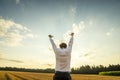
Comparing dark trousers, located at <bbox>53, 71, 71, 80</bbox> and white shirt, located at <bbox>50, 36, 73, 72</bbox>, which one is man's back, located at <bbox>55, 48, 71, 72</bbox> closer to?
white shirt, located at <bbox>50, 36, 73, 72</bbox>

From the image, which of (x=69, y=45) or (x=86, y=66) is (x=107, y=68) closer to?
(x=86, y=66)

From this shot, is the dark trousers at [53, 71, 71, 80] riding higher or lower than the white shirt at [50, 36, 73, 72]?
lower

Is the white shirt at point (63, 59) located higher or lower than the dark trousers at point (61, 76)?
higher

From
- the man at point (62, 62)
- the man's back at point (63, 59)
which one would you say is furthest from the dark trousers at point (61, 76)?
the man's back at point (63, 59)

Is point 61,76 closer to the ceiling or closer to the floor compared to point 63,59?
closer to the floor

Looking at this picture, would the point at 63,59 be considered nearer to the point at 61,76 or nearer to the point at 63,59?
the point at 63,59

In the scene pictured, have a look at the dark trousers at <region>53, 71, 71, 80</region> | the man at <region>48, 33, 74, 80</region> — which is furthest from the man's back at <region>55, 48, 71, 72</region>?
the dark trousers at <region>53, 71, 71, 80</region>

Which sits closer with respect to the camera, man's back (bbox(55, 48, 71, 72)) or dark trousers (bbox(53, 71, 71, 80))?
dark trousers (bbox(53, 71, 71, 80))

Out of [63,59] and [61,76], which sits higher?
[63,59]

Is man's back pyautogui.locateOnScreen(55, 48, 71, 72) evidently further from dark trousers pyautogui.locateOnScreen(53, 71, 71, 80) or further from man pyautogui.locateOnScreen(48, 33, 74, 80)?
dark trousers pyautogui.locateOnScreen(53, 71, 71, 80)

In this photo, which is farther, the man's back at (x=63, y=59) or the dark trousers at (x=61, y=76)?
the man's back at (x=63, y=59)

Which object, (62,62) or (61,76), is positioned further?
(62,62)

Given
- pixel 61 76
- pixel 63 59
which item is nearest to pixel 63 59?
pixel 63 59

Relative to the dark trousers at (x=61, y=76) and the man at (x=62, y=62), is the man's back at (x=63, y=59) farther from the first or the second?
the dark trousers at (x=61, y=76)
